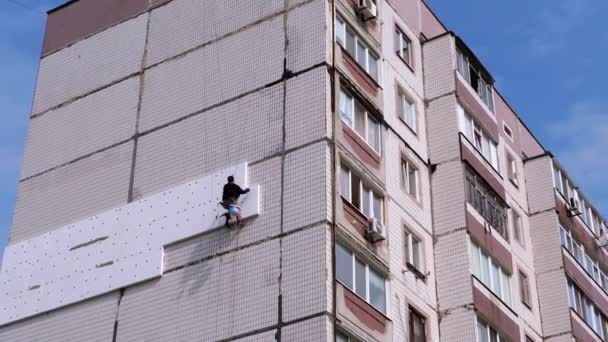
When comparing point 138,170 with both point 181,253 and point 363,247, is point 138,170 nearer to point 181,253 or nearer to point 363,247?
point 181,253

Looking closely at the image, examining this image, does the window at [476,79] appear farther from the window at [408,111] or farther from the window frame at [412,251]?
the window frame at [412,251]

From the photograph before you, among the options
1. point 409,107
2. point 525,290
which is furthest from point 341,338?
point 525,290

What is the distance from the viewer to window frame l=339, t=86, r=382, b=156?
33562 millimetres

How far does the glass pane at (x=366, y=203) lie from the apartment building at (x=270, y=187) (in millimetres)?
75

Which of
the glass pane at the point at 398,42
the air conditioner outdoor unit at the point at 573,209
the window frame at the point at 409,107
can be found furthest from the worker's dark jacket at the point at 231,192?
the air conditioner outdoor unit at the point at 573,209

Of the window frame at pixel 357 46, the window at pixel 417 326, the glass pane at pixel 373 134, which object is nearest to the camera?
the window at pixel 417 326

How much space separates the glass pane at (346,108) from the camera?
110 feet

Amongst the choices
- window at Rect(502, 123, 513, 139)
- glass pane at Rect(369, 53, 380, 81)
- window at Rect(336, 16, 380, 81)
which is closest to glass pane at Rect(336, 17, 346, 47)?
window at Rect(336, 16, 380, 81)

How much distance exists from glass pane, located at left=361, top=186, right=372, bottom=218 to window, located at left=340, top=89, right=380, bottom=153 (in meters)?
1.69

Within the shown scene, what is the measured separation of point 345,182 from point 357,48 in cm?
570

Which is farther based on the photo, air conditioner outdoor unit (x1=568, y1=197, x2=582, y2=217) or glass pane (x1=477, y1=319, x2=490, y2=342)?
air conditioner outdoor unit (x1=568, y1=197, x2=582, y2=217)

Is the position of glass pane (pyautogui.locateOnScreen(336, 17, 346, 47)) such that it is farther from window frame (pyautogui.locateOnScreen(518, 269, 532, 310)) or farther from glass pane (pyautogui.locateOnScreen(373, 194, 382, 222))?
window frame (pyautogui.locateOnScreen(518, 269, 532, 310))

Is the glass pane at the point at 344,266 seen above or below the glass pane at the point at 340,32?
below

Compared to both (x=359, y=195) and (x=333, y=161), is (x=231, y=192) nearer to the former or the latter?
(x=333, y=161)
